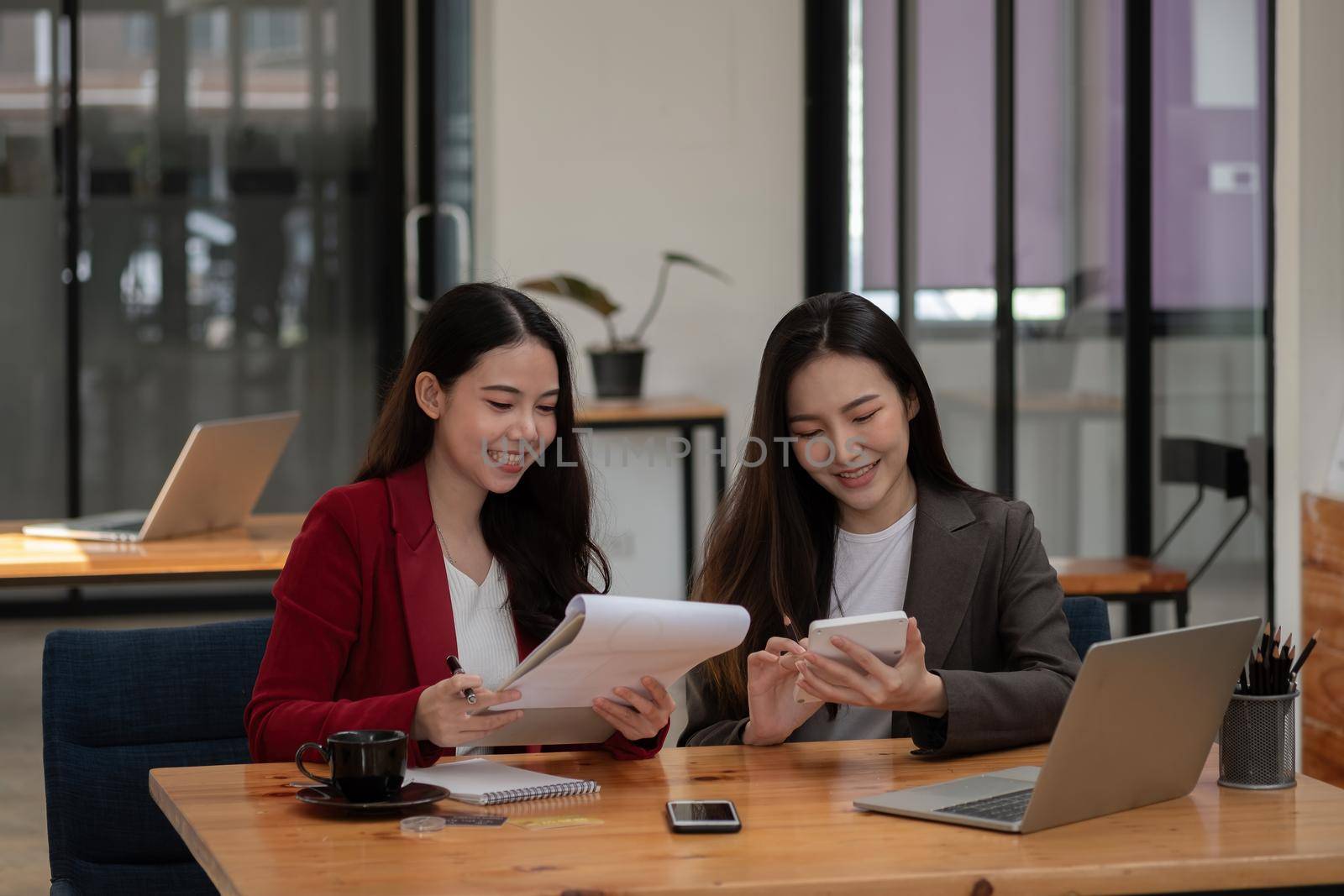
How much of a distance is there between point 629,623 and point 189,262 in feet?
16.6

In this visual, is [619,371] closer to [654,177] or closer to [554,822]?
[654,177]

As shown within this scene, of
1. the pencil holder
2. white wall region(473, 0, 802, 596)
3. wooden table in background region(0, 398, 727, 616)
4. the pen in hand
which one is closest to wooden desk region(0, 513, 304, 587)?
wooden table in background region(0, 398, 727, 616)

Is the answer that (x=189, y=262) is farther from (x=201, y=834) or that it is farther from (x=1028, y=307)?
(x=201, y=834)

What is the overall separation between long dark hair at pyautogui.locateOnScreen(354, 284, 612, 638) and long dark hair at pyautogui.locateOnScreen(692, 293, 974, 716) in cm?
18

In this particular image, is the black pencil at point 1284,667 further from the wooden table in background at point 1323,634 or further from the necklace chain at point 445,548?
the wooden table in background at point 1323,634

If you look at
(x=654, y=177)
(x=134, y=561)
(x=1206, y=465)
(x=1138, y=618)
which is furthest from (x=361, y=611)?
(x=654, y=177)

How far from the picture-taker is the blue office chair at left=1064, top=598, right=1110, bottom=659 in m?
2.24

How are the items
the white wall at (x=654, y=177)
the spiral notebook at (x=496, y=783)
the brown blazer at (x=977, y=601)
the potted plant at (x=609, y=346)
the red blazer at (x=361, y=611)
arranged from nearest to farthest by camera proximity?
the spiral notebook at (x=496, y=783) < the red blazer at (x=361, y=611) < the brown blazer at (x=977, y=601) < the potted plant at (x=609, y=346) < the white wall at (x=654, y=177)

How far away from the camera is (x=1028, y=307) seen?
14.2ft

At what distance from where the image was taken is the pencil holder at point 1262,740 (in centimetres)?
173

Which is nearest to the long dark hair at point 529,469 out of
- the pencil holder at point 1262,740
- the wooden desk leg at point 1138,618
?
the pencil holder at point 1262,740

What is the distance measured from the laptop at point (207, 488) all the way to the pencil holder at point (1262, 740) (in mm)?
2497

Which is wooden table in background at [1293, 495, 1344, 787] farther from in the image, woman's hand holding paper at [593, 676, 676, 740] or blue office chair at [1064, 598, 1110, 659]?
woman's hand holding paper at [593, 676, 676, 740]

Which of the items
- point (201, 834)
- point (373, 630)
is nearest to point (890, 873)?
point (201, 834)
